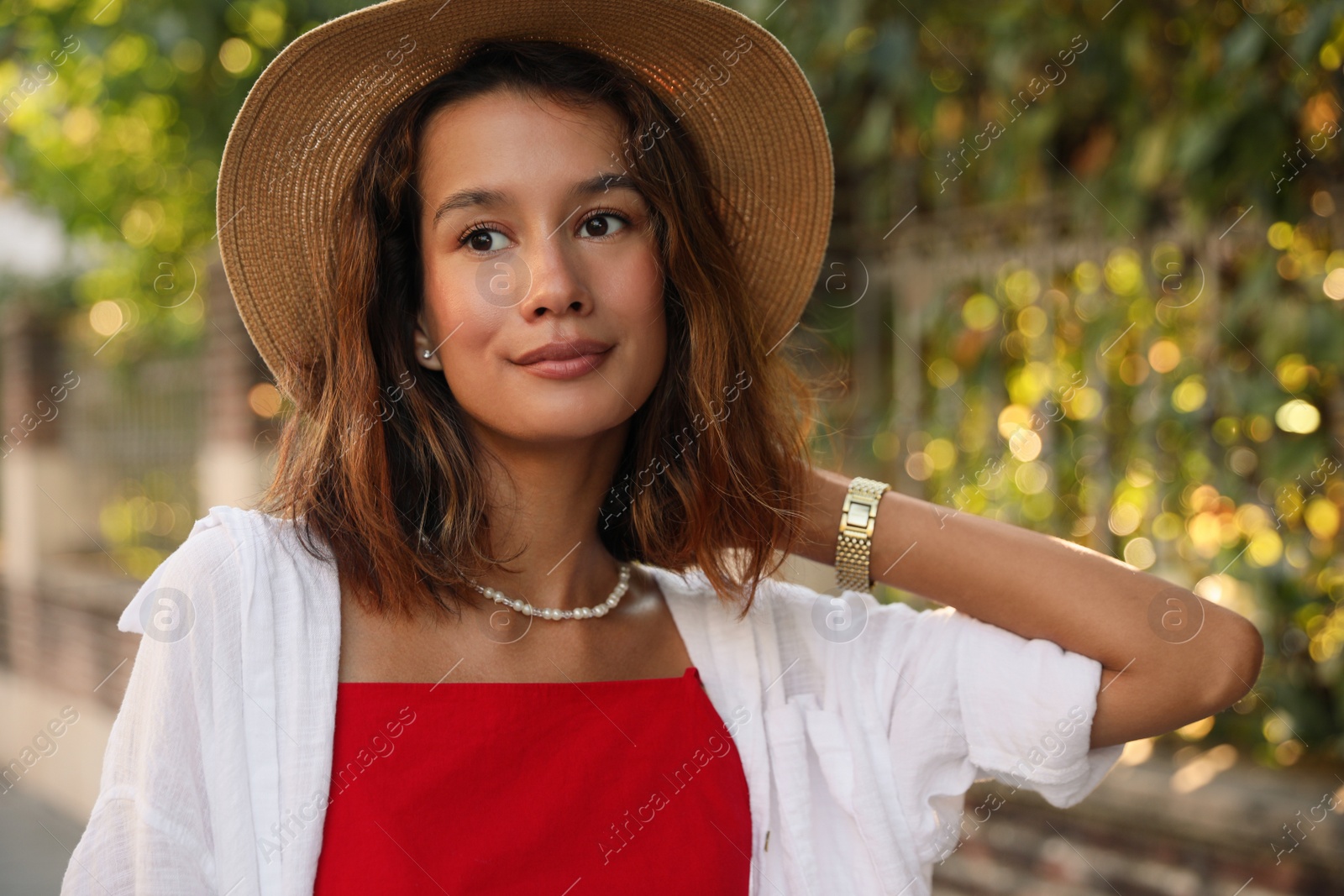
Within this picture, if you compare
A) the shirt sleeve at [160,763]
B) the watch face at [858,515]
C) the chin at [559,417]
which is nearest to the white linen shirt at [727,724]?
the shirt sleeve at [160,763]

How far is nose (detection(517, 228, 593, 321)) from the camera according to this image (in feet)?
5.07

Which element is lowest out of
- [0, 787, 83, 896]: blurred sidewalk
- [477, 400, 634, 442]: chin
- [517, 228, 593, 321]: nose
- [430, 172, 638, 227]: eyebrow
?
[0, 787, 83, 896]: blurred sidewalk

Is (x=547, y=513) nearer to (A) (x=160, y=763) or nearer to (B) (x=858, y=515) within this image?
(B) (x=858, y=515)

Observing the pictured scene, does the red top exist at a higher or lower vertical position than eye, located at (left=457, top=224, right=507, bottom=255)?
lower

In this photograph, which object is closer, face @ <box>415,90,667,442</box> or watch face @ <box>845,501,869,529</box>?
face @ <box>415,90,667,442</box>

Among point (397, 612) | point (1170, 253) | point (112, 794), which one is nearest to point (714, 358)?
point (397, 612)

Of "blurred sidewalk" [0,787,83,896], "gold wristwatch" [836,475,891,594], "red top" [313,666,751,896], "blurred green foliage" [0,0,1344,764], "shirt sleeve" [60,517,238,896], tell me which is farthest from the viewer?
"blurred sidewalk" [0,787,83,896]

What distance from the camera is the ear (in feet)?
5.69

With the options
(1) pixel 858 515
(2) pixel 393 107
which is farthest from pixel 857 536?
(2) pixel 393 107

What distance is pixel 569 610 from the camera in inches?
71.6

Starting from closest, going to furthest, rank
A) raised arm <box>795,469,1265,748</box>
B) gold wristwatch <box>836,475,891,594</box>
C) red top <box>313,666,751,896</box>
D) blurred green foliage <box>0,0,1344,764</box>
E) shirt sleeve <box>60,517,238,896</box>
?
shirt sleeve <box>60,517,238,896</box>, red top <box>313,666,751,896</box>, raised arm <box>795,469,1265,748</box>, gold wristwatch <box>836,475,891,594</box>, blurred green foliage <box>0,0,1344,764</box>

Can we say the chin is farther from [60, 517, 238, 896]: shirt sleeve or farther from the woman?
[60, 517, 238, 896]: shirt sleeve

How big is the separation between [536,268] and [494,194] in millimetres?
116

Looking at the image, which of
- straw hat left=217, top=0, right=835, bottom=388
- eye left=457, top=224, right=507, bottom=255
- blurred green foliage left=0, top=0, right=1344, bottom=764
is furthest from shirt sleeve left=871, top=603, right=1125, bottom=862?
blurred green foliage left=0, top=0, right=1344, bottom=764
